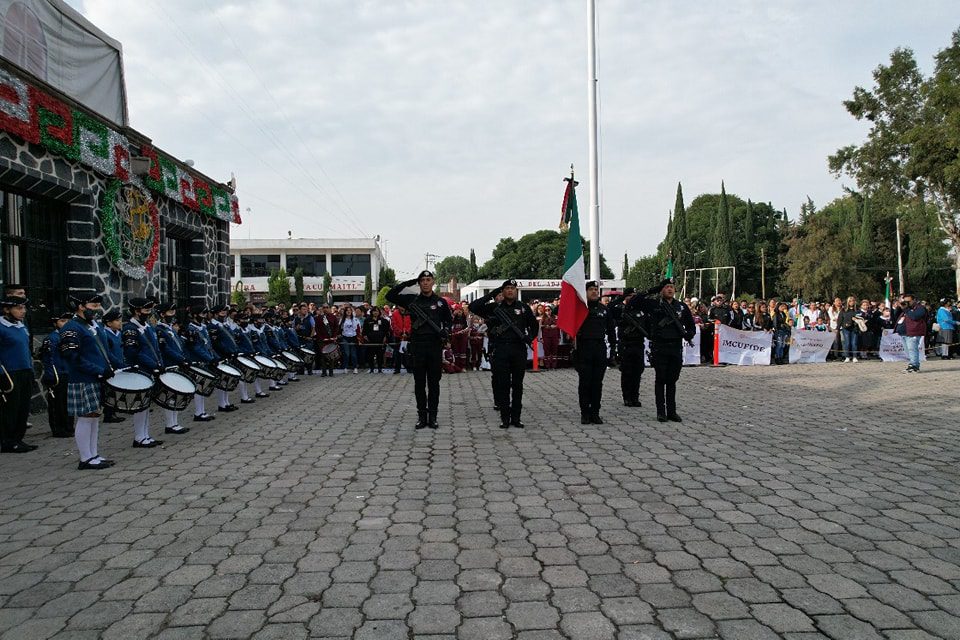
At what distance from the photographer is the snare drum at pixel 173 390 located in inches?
280

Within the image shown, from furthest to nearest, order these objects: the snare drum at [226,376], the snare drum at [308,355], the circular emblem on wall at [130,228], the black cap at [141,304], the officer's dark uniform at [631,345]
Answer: the snare drum at [308,355]
the circular emblem on wall at [130,228]
the officer's dark uniform at [631,345]
the snare drum at [226,376]
the black cap at [141,304]

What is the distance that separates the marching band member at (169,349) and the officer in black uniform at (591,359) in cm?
502

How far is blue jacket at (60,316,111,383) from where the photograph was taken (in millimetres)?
6328

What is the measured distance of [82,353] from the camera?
21.0 ft

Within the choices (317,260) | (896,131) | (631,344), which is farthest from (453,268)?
(631,344)

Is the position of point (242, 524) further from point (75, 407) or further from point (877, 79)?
point (877, 79)

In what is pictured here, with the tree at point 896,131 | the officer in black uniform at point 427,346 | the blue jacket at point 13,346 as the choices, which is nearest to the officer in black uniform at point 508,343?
the officer in black uniform at point 427,346

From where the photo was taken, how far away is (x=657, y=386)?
8.72m

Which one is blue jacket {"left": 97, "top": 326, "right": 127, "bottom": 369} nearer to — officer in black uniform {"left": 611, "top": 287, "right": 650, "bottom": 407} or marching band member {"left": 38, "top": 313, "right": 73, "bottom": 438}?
marching band member {"left": 38, "top": 313, "right": 73, "bottom": 438}

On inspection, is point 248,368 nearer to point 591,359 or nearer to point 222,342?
point 222,342

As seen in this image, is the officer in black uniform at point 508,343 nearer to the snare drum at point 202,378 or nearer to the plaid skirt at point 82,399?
the snare drum at point 202,378

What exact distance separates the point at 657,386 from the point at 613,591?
217 inches

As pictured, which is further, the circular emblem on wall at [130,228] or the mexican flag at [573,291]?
Answer: the circular emblem on wall at [130,228]

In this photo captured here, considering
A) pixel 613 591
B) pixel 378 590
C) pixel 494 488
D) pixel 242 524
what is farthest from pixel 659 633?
pixel 242 524
